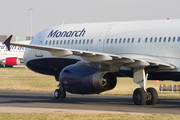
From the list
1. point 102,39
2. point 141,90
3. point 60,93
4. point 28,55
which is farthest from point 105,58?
point 28,55

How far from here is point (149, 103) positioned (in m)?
20.7

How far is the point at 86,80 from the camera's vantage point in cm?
2003

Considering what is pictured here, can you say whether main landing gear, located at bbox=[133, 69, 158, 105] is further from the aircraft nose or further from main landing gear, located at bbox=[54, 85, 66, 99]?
the aircraft nose

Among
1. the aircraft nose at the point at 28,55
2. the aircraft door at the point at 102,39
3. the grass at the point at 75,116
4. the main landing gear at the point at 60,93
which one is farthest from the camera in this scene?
the aircraft nose at the point at 28,55

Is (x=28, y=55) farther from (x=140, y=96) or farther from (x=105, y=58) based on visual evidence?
(x=140, y=96)

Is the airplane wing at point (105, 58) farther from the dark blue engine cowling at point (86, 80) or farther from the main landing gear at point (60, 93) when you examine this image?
the main landing gear at point (60, 93)

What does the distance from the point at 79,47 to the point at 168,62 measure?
647 cm

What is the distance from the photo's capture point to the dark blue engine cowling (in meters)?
19.8

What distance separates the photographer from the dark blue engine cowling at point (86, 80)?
65.1 feet

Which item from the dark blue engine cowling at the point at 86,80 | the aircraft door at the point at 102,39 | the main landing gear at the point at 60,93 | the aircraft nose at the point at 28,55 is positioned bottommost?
the main landing gear at the point at 60,93

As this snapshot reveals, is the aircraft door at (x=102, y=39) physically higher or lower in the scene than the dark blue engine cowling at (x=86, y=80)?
higher

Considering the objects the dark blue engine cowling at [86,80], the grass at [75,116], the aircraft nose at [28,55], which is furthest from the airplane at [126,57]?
the aircraft nose at [28,55]

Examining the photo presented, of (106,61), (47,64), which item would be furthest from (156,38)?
(47,64)

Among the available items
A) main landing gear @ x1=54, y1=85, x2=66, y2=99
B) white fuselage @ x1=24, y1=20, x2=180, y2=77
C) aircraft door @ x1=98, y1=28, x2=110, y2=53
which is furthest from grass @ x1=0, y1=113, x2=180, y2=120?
main landing gear @ x1=54, y1=85, x2=66, y2=99
